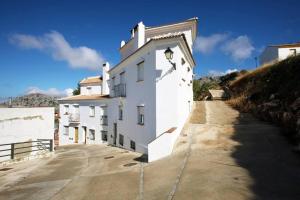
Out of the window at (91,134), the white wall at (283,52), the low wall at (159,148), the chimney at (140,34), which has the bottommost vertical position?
the window at (91,134)

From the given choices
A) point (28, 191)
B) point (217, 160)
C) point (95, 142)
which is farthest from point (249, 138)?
point (95, 142)

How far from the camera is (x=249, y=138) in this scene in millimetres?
10328

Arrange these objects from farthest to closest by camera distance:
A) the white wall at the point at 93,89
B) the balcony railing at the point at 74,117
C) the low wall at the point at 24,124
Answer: the white wall at the point at 93,89 → the balcony railing at the point at 74,117 → the low wall at the point at 24,124

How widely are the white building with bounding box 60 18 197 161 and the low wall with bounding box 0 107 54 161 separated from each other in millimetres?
5824

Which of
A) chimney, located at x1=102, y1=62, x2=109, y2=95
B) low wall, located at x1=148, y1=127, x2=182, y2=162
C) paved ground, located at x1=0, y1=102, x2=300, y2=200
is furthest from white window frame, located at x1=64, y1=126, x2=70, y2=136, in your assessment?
low wall, located at x1=148, y1=127, x2=182, y2=162

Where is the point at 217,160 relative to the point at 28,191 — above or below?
above

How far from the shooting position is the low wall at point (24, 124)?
14.7 metres

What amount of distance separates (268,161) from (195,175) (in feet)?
8.96

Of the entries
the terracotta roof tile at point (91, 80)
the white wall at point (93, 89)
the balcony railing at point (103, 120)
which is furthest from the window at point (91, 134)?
the terracotta roof tile at point (91, 80)

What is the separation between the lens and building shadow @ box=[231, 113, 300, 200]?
17.8ft

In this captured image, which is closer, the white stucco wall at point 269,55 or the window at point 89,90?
the white stucco wall at point 269,55

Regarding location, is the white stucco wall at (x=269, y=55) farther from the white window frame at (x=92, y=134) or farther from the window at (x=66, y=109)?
the window at (x=66, y=109)

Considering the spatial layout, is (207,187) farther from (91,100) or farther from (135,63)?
(91,100)

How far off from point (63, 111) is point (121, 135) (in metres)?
15.6
